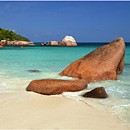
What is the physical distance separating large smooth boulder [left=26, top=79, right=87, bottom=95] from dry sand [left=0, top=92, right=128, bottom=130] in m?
0.46

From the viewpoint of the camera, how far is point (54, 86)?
486cm

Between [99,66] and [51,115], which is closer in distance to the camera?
[51,115]

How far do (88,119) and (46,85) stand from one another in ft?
6.61

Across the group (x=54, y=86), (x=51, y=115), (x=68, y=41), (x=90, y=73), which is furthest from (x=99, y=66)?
(x=68, y=41)

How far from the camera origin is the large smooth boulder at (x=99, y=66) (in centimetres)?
666

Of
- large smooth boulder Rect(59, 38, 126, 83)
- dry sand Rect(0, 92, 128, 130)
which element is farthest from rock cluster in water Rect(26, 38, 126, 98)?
dry sand Rect(0, 92, 128, 130)

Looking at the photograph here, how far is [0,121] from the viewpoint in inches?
118

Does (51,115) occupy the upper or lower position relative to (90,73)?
lower

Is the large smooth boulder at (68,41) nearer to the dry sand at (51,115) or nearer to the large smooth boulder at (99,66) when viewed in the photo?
the large smooth boulder at (99,66)

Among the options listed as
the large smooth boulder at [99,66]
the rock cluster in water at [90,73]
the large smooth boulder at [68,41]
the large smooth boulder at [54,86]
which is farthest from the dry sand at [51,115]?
the large smooth boulder at [68,41]

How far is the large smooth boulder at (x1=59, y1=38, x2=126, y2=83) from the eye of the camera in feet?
21.8

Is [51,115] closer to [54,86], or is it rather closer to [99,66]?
[54,86]

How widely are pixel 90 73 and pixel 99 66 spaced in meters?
0.52

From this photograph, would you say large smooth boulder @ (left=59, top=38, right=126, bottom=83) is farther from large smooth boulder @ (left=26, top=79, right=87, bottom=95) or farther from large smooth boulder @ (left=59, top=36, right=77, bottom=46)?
large smooth boulder @ (left=59, top=36, right=77, bottom=46)
